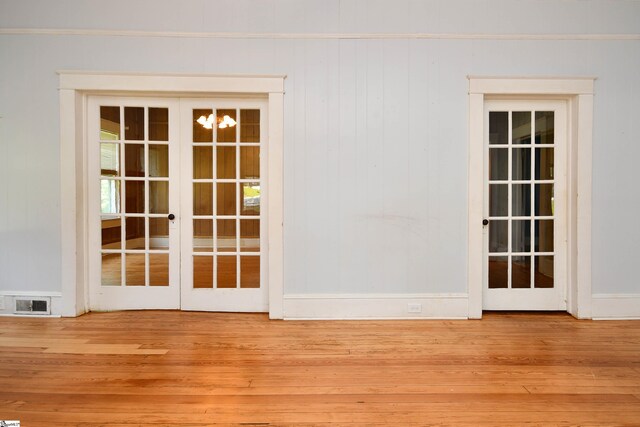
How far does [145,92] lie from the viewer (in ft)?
11.6

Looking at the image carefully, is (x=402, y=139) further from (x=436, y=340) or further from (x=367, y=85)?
(x=436, y=340)

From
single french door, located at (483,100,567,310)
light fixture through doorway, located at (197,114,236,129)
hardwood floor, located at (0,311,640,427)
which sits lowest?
hardwood floor, located at (0,311,640,427)

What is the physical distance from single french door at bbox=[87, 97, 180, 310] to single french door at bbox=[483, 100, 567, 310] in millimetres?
2937

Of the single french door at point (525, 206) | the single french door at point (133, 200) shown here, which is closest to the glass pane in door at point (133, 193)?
the single french door at point (133, 200)

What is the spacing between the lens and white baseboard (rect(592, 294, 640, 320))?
3.52m

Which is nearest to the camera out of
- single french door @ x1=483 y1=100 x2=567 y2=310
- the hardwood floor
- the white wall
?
the hardwood floor

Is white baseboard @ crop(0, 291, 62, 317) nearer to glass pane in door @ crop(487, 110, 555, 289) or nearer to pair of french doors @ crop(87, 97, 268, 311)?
pair of french doors @ crop(87, 97, 268, 311)

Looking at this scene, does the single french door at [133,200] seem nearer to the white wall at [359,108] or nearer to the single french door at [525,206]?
the white wall at [359,108]

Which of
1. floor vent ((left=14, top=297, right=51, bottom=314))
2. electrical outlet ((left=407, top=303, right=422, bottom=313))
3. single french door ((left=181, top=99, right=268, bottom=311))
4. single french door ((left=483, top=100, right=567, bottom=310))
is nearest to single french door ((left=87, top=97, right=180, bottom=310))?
single french door ((left=181, top=99, right=268, bottom=311))

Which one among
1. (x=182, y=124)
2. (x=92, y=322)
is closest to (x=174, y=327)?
(x=92, y=322)

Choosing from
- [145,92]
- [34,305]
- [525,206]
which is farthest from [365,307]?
[34,305]

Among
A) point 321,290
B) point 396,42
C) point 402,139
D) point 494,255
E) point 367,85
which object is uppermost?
point 396,42

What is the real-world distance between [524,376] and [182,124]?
3348 mm

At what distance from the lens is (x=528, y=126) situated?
3.63m
